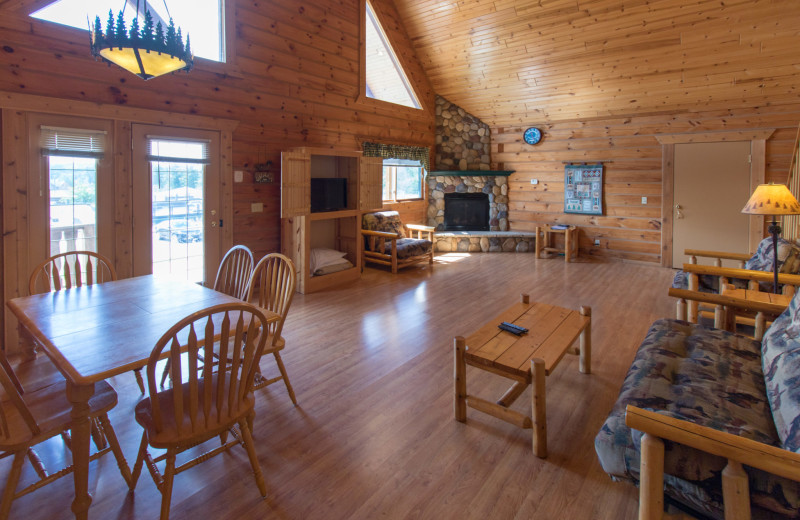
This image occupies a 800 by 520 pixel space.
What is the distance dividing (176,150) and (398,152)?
3.88 m

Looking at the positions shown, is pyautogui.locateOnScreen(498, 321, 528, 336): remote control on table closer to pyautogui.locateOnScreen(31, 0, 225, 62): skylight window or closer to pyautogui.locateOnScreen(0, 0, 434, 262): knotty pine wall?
pyautogui.locateOnScreen(0, 0, 434, 262): knotty pine wall

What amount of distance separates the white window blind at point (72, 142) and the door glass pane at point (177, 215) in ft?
1.54

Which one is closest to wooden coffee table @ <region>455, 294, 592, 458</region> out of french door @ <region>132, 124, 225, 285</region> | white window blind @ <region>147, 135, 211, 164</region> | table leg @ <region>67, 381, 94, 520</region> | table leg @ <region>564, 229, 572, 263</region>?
table leg @ <region>67, 381, 94, 520</region>

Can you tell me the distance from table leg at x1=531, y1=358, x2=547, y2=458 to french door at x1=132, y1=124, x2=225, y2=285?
3.27 meters

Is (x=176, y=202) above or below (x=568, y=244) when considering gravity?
Answer: above

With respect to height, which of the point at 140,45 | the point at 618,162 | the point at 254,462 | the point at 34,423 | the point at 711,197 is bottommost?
the point at 254,462

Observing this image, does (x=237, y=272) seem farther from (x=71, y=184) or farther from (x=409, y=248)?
(x=409, y=248)

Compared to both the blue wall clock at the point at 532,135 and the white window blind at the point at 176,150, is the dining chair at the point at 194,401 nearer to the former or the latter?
the white window blind at the point at 176,150

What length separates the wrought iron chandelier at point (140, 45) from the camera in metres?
2.20

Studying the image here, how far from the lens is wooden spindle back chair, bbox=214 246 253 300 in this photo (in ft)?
9.98

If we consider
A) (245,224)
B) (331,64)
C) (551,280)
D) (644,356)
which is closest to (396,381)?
(644,356)

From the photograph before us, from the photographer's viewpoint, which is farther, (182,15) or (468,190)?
(468,190)

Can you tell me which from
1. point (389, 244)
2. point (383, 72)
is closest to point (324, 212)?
point (389, 244)

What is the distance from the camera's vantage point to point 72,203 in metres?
3.79
